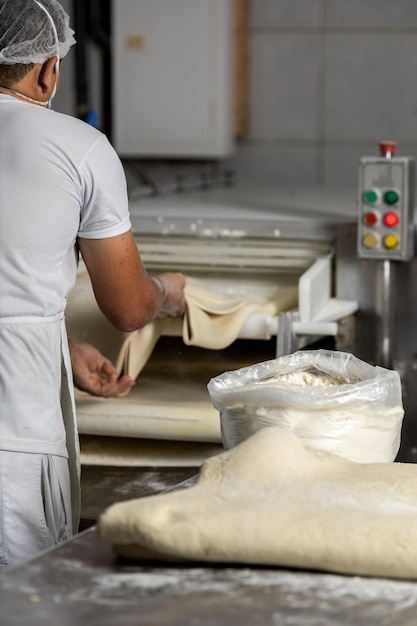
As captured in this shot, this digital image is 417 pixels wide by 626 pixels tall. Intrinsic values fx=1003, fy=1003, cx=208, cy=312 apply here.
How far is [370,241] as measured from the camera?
2.73 metres

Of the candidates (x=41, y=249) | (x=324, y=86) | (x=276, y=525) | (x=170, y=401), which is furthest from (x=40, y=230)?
(x=324, y=86)

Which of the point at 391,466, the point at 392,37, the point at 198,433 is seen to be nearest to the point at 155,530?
the point at 391,466

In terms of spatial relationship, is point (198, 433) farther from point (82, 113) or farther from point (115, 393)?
point (82, 113)

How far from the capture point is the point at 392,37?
16.4 ft

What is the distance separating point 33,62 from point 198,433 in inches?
44.6

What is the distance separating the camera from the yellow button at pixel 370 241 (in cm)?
273

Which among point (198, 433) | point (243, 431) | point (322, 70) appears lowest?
point (198, 433)

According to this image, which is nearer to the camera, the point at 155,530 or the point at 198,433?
the point at 155,530

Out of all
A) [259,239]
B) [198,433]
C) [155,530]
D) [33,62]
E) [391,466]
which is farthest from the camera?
[259,239]

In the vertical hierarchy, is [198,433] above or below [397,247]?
below

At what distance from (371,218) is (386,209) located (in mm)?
48

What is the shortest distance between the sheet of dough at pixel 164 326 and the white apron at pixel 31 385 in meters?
0.70

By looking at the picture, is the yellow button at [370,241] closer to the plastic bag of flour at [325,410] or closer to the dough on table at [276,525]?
the plastic bag of flour at [325,410]

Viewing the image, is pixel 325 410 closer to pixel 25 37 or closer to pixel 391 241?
pixel 25 37
